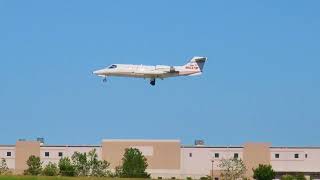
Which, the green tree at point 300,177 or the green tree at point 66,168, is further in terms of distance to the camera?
the green tree at point 300,177

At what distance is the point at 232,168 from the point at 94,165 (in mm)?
21635

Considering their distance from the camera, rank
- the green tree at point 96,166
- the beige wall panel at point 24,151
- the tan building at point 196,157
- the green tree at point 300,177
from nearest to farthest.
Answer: the green tree at point 300,177
the green tree at point 96,166
the tan building at point 196,157
the beige wall panel at point 24,151

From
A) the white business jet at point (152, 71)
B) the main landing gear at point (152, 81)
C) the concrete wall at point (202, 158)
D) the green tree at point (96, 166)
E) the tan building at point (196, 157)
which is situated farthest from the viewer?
the concrete wall at point (202, 158)

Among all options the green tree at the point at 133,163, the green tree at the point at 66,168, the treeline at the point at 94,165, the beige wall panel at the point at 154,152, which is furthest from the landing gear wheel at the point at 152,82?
the beige wall panel at the point at 154,152

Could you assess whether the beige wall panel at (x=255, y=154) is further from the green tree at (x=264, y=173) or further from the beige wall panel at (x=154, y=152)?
the green tree at (x=264, y=173)

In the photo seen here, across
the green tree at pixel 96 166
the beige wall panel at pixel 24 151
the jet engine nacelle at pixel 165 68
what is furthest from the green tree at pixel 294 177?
the beige wall panel at pixel 24 151

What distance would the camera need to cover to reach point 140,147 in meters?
177

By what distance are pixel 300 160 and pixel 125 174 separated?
32686 mm

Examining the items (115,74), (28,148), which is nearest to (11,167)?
(28,148)

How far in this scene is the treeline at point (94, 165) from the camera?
517 feet

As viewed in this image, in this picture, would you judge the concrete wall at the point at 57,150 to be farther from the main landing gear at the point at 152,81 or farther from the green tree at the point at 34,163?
the main landing gear at the point at 152,81

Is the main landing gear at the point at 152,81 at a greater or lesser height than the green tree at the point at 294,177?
greater

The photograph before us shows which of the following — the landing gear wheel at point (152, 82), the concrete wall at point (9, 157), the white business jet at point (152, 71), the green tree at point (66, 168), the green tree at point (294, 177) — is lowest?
the green tree at point (294, 177)

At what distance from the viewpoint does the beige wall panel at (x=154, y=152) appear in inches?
6900
